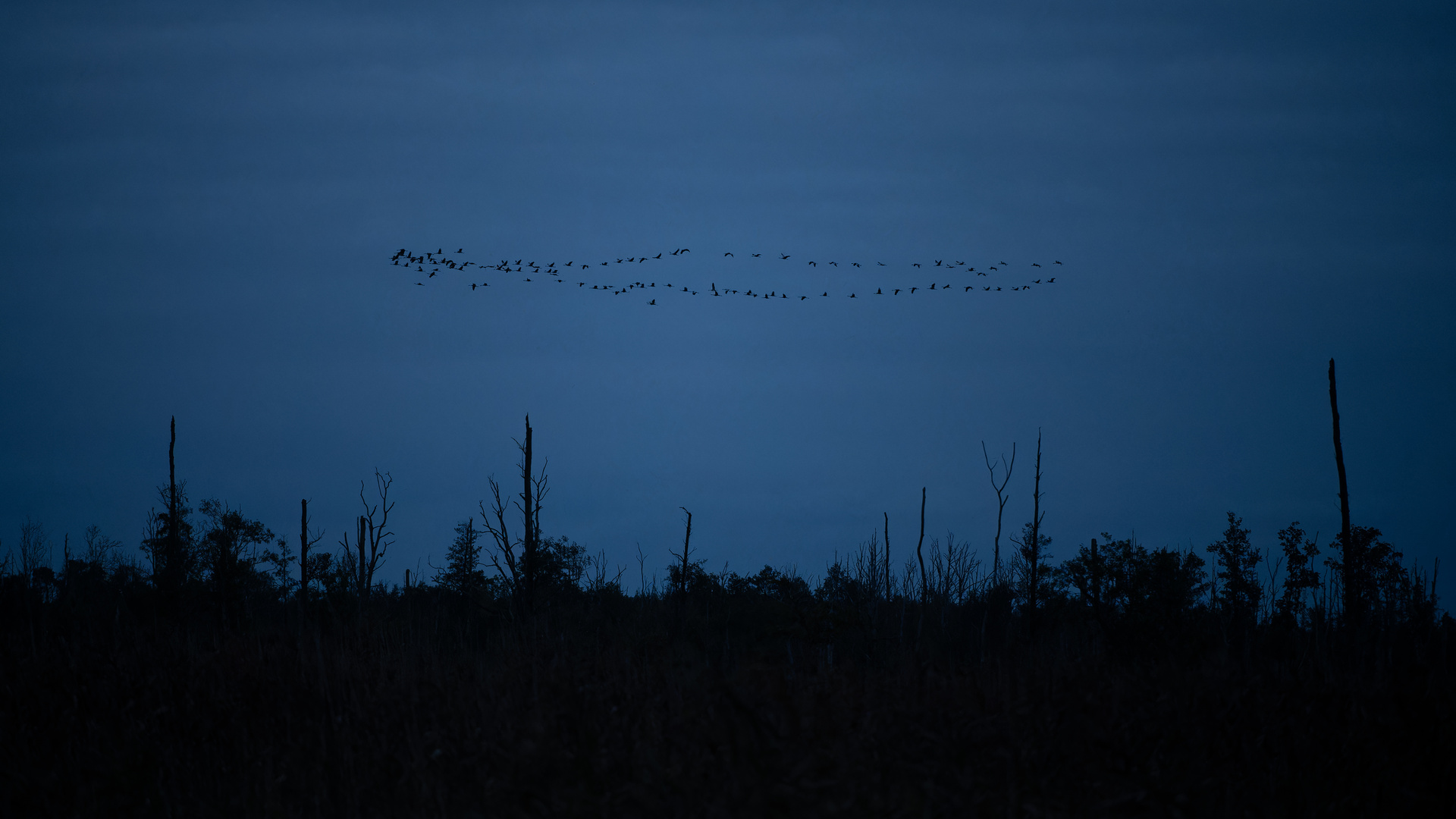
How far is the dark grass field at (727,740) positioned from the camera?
Answer: 7.08 metres

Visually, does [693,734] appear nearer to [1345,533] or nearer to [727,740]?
[727,740]

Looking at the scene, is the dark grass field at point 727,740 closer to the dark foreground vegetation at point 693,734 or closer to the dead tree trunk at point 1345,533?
the dark foreground vegetation at point 693,734

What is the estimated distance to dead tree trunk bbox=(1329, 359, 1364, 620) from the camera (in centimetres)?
2255

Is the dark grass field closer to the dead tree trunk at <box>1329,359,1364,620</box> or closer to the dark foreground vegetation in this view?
the dark foreground vegetation

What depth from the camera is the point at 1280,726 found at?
916 centimetres

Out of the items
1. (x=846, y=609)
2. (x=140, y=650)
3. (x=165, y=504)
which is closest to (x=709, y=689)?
(x=140, y=650)

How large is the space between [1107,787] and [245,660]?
1159cm

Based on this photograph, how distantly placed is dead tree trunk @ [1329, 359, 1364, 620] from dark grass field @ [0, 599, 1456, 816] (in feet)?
41.0

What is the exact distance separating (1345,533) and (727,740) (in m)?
24.7

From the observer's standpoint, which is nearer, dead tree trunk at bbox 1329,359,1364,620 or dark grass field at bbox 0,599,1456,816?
dark grass field at bbox 0,599,1456,816

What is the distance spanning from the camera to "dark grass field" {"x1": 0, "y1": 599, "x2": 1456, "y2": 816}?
708cm

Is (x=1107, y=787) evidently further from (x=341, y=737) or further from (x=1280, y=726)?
(x=341, y=737)

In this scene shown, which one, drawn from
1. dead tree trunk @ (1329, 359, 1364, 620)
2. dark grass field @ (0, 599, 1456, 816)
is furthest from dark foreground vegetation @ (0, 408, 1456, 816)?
dead tree trunk @ (1329, 359, 1364, 620)

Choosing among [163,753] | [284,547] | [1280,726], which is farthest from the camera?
[284,547]
